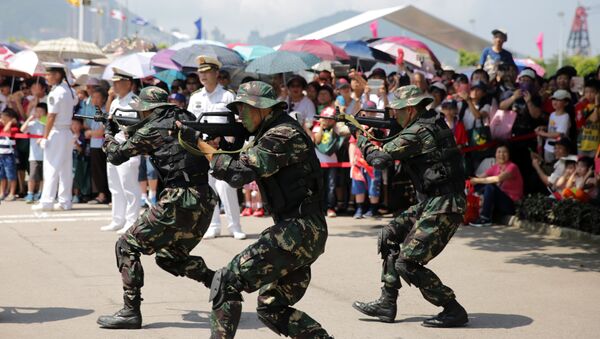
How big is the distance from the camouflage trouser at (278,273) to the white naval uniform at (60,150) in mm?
8397

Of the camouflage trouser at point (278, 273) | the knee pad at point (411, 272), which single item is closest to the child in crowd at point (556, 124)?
the knee pad at point (411, 272)

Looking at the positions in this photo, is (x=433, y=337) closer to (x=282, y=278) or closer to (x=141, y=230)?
(x=282, y=278)

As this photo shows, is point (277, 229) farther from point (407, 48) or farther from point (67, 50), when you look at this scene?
point (67, 50)

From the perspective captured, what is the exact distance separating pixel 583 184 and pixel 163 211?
22.8ft

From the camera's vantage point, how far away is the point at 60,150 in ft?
44.2

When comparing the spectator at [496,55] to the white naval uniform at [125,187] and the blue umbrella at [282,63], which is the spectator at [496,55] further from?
the white naval uniform at [125,187]

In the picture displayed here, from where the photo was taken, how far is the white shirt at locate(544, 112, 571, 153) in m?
12.7

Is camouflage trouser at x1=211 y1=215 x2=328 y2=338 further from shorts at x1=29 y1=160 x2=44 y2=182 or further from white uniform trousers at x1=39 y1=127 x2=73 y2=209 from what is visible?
shorts at x1=29 y1=160 x2=44 y2=182

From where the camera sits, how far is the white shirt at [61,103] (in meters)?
13.0

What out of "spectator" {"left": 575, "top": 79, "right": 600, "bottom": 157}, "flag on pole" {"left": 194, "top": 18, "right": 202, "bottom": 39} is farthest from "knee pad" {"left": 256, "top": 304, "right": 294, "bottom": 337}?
"flag on pole" {"left": 194, "top": 18, "right": 202, "bottom": 39}

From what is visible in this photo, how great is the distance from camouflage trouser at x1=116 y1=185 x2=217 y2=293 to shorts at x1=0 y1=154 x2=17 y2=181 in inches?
357

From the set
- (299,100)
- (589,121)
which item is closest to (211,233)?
(299,100)

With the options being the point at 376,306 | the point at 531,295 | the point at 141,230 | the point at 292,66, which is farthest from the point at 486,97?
the point at 141,230

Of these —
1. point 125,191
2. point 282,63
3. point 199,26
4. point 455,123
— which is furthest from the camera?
point 199,26
